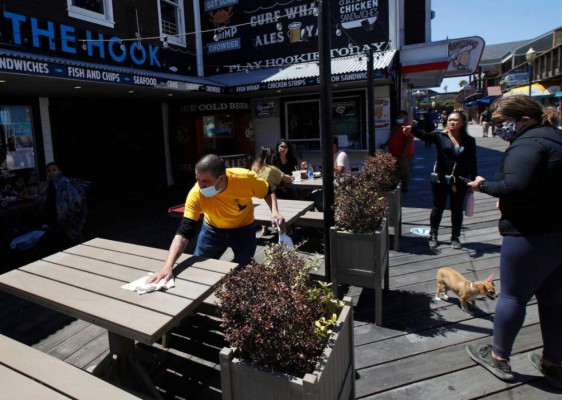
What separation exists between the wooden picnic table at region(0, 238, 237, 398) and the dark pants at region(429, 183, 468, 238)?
3346 mm

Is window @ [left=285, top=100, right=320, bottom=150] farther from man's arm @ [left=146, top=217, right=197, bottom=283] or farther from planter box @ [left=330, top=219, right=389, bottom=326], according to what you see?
man's arm @ [left=146, top=217, right=197, bottom=283]

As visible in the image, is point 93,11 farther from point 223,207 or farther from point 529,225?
point 529,225

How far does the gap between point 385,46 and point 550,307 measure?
858 cm

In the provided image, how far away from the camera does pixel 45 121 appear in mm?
7879

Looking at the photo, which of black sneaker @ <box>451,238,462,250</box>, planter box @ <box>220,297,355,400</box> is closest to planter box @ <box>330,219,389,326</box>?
planter box @ <box>220,297,355,400</box>

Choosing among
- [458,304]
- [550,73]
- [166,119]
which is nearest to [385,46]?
[166,119]

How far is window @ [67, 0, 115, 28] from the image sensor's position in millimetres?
7699

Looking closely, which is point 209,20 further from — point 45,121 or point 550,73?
point 550,73

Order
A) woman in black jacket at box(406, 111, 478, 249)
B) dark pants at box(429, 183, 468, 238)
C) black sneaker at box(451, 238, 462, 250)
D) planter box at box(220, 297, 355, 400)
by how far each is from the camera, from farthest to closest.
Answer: black sneaker at box(451, 238, 462, 250) → dark pants at box(429, 183, 468, 238) → woman in black jacket at box(406, 111, 478, 249) → planter box at box(220, 297, 355, 400)

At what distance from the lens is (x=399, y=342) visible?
9.59 feet

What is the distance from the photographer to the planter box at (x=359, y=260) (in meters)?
3.12

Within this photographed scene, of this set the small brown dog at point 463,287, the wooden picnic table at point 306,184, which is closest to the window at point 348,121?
the wooden picnic table at point 306,184

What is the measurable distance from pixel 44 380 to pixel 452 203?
4.54 m

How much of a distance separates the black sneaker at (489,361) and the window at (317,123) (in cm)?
812
